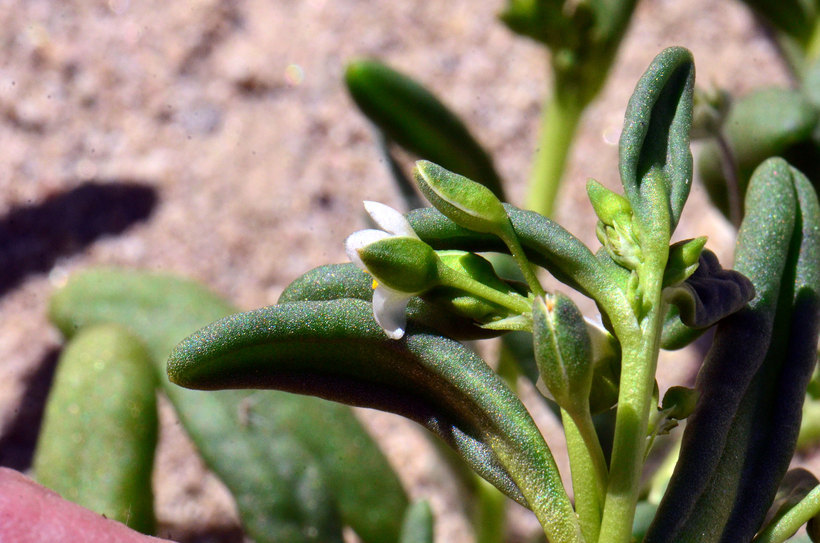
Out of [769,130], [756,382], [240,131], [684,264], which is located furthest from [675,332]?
[240,131]

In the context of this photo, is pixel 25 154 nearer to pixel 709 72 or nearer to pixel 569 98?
pixel 569 98

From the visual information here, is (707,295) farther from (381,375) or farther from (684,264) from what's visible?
(381,375)

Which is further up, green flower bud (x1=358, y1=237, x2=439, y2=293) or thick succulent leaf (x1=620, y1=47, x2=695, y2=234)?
thick succulent leaf (x1=620, y1=47, x2=695, y2=234)

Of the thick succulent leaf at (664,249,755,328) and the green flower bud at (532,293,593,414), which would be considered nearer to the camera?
the green flower bud at (532,293,593,414)

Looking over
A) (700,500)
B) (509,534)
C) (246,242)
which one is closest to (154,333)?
(246,242)

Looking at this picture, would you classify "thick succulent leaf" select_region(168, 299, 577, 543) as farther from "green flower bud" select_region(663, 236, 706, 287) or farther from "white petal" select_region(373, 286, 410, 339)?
"green flower bud" select_region(663, 236, 706, 287)

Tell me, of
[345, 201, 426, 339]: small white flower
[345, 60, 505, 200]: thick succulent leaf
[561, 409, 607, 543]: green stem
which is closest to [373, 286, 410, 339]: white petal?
[345, 201, 426, 339]: small white flower
